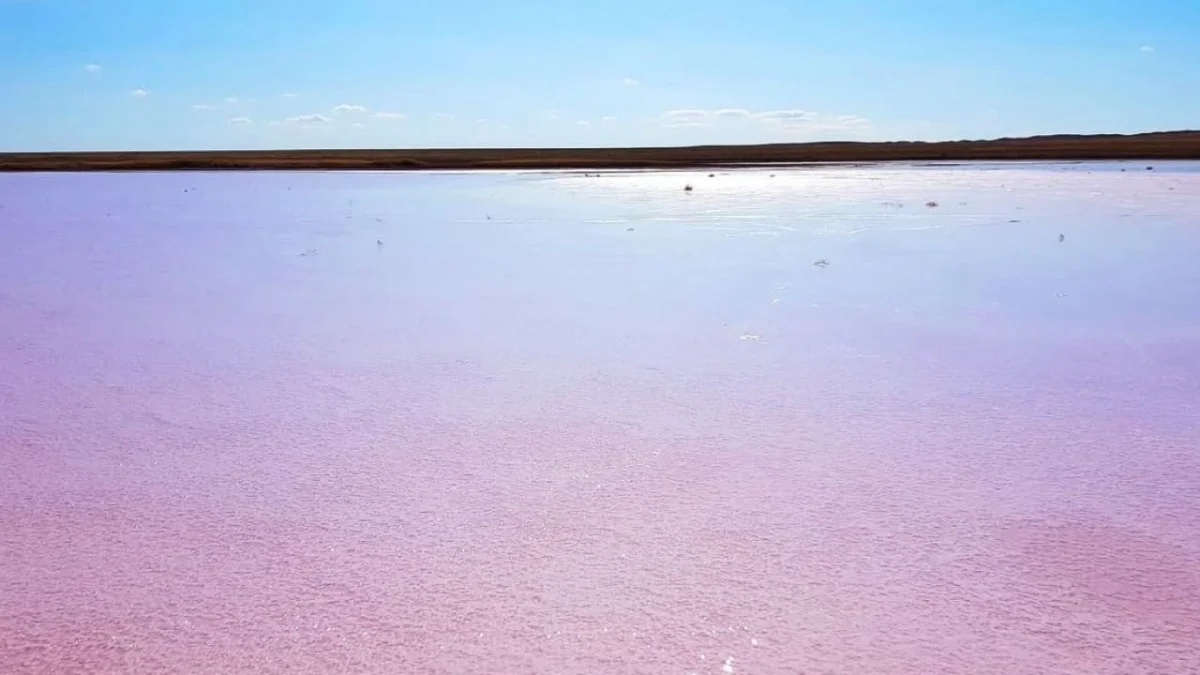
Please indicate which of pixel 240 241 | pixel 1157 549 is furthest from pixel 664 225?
pixel 1157 549

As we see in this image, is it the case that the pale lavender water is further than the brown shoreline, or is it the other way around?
the brown shoreline

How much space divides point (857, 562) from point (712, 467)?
84cm

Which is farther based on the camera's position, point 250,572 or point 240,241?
point 240,241

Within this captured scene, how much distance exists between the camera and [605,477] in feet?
10.9

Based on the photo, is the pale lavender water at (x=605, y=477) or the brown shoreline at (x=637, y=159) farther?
the brown shoreline at (x=637, y=159)

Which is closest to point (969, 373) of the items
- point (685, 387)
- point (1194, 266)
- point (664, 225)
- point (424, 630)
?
point (685, 387)

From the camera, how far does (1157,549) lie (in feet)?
8.85

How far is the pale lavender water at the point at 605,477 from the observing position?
2.26m

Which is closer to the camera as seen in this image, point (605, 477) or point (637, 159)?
point (605, 477)

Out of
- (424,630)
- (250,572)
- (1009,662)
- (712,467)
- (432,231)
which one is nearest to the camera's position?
(1009,662)

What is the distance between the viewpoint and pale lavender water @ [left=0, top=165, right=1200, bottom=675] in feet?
7.41

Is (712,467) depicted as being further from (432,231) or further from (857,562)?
(432,231)

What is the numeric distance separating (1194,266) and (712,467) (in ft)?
23.0

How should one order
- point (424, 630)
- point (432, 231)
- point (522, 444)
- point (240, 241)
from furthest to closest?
point (432, 231) → point (240, 241) → point (522, 444) → point (424, 630)
